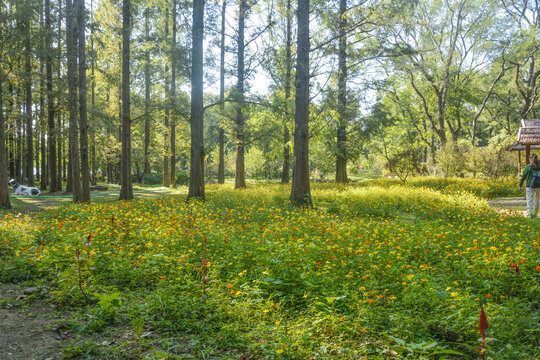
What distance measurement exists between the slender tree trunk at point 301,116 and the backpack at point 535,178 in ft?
21.6

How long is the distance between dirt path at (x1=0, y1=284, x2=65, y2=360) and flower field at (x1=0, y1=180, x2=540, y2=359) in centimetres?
25

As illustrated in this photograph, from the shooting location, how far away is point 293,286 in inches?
160

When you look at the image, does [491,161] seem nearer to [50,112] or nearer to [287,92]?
[287,92]

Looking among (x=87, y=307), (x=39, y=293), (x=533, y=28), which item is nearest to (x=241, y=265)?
(x=87, y=307)

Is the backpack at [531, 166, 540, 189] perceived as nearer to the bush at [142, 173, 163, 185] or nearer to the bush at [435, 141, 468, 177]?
the bush at [435, 141, 468, 177]

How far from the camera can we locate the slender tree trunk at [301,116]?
10703 millimetres

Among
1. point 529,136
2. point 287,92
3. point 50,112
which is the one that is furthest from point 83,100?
point 529,136

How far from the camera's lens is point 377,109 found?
58.1 feet

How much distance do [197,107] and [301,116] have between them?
14.2ft

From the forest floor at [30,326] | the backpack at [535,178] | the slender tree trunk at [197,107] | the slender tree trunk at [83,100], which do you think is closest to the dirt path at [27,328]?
the forest floor at [30,326]

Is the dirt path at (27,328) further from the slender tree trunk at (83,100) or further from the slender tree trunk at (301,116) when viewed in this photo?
the slender tree trunk at (83,100)

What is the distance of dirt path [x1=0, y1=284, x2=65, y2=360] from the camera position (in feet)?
9.33

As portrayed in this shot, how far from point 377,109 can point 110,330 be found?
17.4 m

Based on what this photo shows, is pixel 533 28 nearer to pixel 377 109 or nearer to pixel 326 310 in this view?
pixel 377 109
